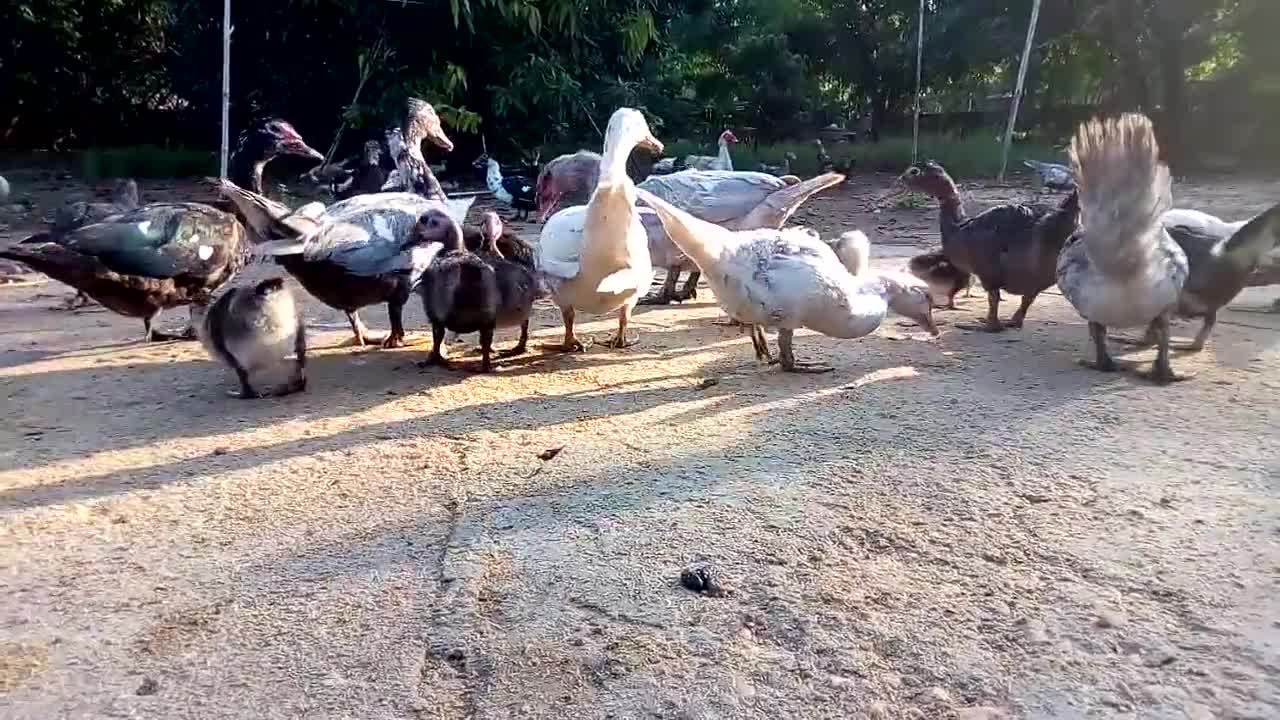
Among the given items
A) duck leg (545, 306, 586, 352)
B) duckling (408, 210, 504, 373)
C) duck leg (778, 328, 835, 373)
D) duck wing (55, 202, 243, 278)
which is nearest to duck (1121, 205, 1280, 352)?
duck leg (778, 328, 835, 373)

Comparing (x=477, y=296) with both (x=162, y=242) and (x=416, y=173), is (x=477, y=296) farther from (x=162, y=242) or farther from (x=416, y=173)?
(x=416, y=173)

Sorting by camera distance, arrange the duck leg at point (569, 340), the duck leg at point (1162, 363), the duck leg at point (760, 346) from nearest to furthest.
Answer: the duck leg at point (1162, 363), the duck leg at point (760, 346), the duck leg at point (569, 340)

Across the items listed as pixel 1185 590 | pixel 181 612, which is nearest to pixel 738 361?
pixel 1185 590

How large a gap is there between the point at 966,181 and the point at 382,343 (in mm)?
10257

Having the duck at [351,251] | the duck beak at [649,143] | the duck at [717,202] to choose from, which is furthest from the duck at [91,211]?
the duck at [717,202]

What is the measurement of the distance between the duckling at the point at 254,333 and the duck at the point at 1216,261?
4.44 metres

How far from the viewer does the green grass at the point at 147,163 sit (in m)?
14.5

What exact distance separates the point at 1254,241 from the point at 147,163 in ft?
46.1

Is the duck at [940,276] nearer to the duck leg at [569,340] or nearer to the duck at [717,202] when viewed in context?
the duck at [717,202]

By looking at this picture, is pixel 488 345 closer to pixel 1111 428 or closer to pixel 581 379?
pixel 581 379

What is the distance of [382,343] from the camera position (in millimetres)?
5812

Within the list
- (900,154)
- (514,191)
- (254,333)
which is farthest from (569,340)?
(900,154)

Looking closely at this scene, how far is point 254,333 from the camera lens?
15.6ft

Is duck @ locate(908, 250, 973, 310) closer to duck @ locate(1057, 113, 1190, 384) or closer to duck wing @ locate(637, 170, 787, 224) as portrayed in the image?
duck wing @ locate(637, 170, 787, 224)
